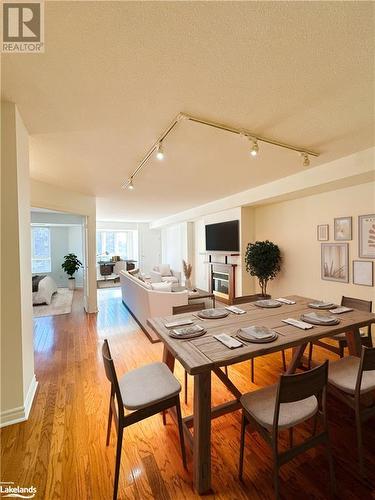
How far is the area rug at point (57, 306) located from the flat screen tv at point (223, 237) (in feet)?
12.8

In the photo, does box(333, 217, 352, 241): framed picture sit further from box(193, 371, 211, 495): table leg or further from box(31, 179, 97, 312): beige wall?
box(31, 179, 97, 312): beige wall

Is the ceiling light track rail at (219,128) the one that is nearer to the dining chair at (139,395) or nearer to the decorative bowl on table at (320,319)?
the decorative bowl on table at (320,319)

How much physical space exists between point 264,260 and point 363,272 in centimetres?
157

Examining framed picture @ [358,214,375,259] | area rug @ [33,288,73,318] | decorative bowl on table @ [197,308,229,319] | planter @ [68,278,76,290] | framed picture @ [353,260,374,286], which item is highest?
framed picture @ [358,214,375,259]

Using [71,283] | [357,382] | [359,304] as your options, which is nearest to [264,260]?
[359,304]

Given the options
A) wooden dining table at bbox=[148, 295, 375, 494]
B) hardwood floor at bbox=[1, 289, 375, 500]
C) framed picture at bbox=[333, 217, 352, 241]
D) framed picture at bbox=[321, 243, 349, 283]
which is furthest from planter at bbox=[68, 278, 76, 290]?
framed picture at bbox=[333, 217, 352, 241]

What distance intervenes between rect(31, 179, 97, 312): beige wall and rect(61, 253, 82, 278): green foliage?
2444mm

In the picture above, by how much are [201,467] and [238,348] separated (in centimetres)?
73

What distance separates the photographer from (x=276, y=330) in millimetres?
1794

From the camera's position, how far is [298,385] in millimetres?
1171

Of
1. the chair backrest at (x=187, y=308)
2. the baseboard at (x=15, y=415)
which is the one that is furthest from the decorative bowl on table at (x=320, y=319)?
the baseboard at (x=15, y=415)

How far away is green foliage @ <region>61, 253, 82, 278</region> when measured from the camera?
725cm

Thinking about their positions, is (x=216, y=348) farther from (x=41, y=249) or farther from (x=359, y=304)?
(x=41, y=249)

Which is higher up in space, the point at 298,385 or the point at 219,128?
the point at 219,128
